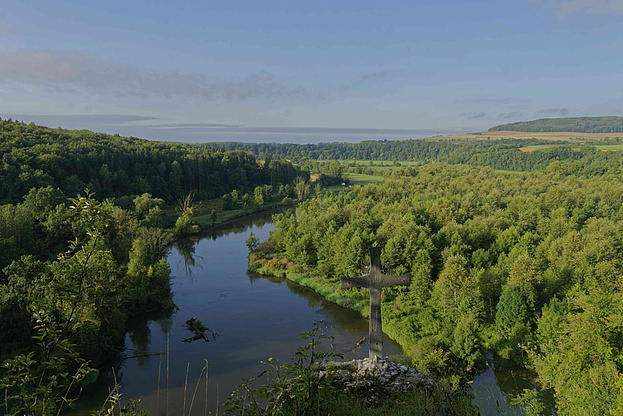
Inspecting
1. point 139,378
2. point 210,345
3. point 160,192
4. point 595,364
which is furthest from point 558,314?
point 160,192

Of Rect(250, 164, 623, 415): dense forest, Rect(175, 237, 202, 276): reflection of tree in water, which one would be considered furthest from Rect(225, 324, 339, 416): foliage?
Rect(175, 237, 202, 276): reflection of tree in water

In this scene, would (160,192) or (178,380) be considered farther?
(160,192)

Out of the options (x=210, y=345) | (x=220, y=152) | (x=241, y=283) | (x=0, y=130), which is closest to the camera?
(x=210, y=345)

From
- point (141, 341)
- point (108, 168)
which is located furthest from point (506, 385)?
point (108, 168)

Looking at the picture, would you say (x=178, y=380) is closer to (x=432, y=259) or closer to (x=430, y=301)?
(x=430, y=301)

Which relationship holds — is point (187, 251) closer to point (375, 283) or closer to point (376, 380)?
point (375, 283)

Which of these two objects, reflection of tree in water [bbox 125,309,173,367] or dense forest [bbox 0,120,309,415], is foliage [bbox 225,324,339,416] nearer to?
dense forest [bbox 0,120,309,415]
